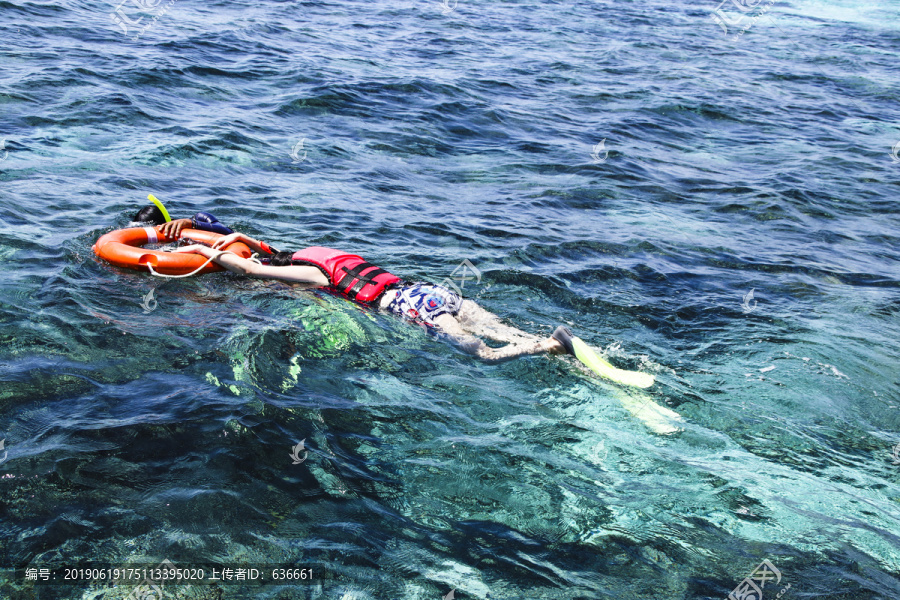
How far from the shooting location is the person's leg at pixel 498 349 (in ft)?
19.1

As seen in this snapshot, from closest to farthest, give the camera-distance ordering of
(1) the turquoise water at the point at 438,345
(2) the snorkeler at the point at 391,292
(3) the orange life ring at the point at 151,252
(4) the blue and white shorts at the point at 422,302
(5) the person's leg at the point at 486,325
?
(1) the turquoise water at the point at 438,345
(2) the snorkeler at the point at 391,292
(5) the person's leg at the point at 486,325
(4) the blue and white shorts at the point at 422,302
(3) the orange life ring at the point at 151,252

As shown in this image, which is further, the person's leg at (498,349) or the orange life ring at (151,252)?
the orange life ring at (151,252)

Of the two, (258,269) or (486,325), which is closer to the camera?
Answer: (486,325)

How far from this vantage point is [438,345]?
625 cm

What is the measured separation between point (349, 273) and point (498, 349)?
5.84ft

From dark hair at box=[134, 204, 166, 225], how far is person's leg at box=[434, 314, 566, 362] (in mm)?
3592

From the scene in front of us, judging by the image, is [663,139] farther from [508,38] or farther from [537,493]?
[537,493]

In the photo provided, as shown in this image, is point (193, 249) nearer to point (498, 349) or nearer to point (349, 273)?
point (349, 273)

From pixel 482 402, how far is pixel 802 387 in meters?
2.83

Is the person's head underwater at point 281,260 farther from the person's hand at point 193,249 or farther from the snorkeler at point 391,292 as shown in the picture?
the person's hand at point 193,249

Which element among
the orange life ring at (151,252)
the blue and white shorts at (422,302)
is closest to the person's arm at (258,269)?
the orange life ring at (151,252)

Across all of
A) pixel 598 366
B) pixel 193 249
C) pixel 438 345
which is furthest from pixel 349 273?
pixel 598 366

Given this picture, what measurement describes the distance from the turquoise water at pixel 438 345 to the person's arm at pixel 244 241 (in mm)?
397

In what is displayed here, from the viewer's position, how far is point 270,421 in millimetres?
4754
